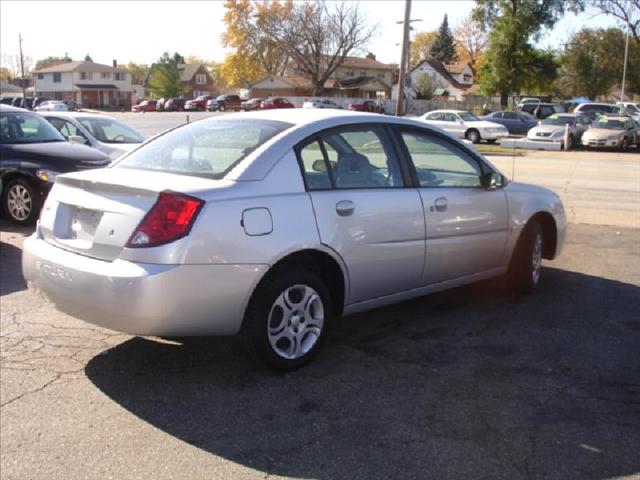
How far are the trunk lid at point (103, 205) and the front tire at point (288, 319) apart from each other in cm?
73

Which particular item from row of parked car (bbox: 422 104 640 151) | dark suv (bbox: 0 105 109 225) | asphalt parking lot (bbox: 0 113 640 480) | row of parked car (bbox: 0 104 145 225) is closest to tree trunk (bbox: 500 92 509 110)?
row of parked car (bbox: 422 104 640 151)

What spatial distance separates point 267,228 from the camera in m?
4.06

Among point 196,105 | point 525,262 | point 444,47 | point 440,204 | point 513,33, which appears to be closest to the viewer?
point 440,204

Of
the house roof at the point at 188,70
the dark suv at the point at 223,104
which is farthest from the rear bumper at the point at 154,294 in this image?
the house roof at the point at 188,70

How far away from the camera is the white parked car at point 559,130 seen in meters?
29.6

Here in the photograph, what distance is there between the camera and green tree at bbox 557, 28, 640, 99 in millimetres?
65188

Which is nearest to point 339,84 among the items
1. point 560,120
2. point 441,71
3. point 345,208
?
point 441,71

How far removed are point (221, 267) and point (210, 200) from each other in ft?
1.26

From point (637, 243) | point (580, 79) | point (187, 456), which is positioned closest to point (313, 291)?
point (187, 456)

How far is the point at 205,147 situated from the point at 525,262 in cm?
304

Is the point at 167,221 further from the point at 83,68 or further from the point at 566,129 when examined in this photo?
the point at 83,68

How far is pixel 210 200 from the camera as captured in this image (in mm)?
3879

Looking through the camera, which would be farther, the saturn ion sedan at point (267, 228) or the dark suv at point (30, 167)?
→ the dark suv at point (30, 167)

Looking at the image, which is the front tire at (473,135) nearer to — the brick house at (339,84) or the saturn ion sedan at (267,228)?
the saturn ion sedan at (267,228)
